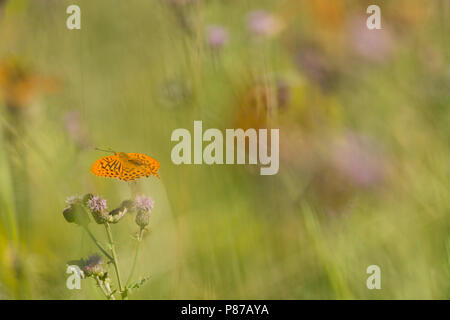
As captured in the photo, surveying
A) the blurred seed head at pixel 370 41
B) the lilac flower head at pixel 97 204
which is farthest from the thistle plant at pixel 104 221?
the blurred seed head at pixel 370 41

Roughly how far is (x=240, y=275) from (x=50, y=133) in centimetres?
34

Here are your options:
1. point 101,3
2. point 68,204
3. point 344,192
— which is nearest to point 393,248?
point 344,192

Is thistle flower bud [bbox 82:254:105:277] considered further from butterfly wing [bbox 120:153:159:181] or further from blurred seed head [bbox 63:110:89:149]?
blurred seed head [bbox 63:110:89:149]

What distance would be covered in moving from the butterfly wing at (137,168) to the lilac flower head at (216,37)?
21 centimetres

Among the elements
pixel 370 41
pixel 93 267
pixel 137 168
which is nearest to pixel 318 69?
pixel 370 41

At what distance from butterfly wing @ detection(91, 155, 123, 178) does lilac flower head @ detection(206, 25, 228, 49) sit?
0.24 m

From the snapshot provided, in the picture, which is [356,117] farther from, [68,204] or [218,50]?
[68,204]

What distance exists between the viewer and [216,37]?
2.65 ft

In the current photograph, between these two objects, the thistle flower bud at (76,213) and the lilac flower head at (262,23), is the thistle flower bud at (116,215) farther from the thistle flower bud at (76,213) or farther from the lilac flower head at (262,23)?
the lilac flower head at (262,23)

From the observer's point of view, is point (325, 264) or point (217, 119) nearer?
point (325, 264)

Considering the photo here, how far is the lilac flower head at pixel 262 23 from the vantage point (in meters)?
0.82

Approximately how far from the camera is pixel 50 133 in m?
0.79

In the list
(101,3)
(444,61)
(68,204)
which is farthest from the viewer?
(101,3)

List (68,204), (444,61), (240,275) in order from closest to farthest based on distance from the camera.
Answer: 1. (68,204)
2. (240,275)
3. (444,61)
